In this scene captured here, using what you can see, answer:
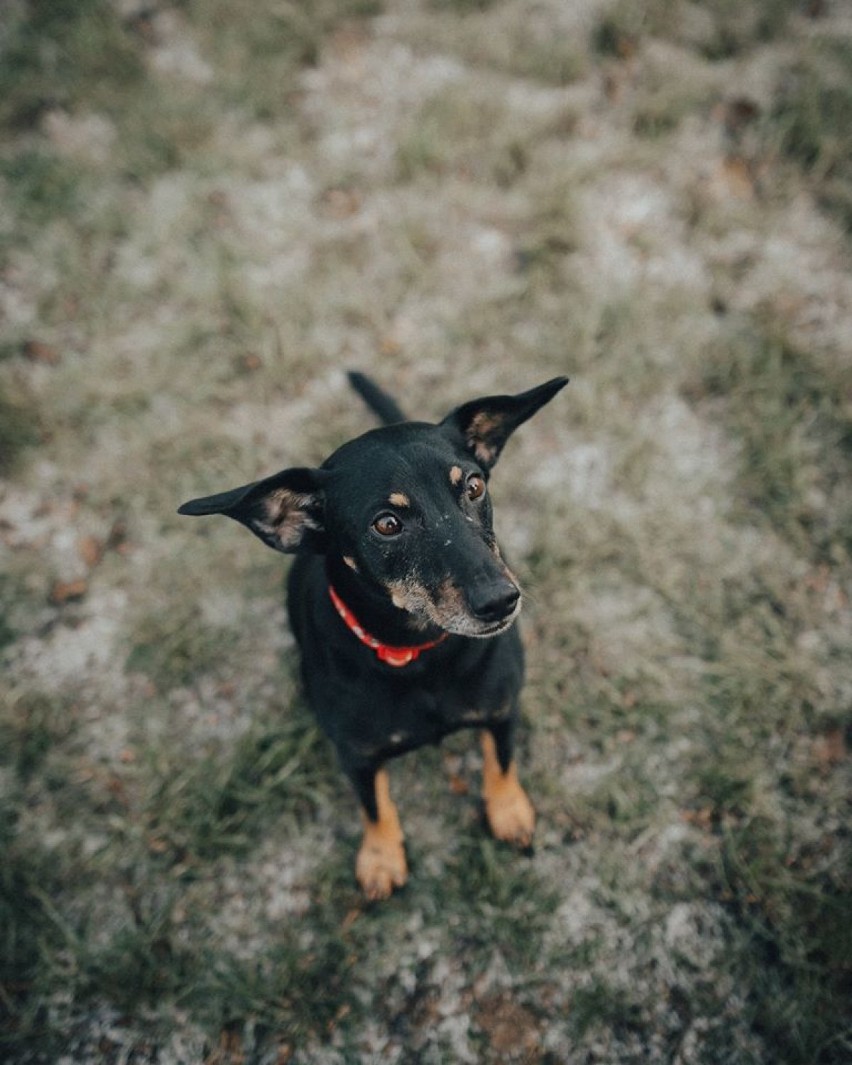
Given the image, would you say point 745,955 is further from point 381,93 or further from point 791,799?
point 381,93

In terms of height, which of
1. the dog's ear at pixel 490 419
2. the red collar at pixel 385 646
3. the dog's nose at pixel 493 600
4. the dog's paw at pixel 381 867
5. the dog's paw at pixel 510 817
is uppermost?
the dog's ear at pixel 490 419

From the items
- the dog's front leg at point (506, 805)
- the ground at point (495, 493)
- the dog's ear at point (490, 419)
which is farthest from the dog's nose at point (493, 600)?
the ground at point (495, 493)

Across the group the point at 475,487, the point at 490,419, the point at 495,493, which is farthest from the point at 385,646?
the point at 495,493

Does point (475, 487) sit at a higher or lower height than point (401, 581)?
higher

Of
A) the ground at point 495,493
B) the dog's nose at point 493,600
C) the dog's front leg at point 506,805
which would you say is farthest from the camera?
the dog's front leg at point 506,805

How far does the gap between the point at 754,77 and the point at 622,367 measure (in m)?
2.43

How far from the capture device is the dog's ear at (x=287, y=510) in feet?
6.38

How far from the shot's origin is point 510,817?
110 inches

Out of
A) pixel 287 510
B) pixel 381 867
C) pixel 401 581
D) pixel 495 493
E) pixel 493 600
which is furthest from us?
pixel 495 493

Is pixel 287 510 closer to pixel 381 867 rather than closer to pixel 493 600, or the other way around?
pixel 493 600

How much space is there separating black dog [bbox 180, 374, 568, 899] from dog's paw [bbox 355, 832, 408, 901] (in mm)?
202

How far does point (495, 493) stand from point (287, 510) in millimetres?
1681

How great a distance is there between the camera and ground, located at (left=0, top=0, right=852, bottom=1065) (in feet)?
8.62

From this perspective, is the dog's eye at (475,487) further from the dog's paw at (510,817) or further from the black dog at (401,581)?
the dog's paw at (510,817)
